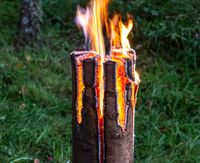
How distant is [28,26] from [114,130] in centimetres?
318

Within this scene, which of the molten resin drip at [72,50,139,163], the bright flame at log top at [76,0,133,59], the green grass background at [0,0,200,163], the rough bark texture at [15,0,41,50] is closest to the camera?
the molten resin drip at [72,50,139,163]

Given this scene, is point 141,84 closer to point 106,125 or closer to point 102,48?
point 102,48

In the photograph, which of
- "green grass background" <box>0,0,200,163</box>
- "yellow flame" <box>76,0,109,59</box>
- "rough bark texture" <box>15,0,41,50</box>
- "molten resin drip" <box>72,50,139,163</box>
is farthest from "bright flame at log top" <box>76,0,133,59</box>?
"rough bark texture" <box>15,0,41,50</box>

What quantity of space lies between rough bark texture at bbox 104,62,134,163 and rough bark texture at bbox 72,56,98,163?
55 millimetres

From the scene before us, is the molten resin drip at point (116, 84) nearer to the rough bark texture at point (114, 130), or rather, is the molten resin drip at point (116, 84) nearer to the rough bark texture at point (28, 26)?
the rough bark texture at point (114, 130)

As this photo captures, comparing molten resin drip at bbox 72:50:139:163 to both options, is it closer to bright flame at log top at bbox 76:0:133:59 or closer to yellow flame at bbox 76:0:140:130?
yellow flame at bbox 76:0:140:130

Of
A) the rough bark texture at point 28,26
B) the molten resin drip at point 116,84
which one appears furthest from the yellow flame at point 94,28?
the rough bark texture at point 28,26

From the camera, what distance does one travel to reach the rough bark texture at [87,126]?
2135mm

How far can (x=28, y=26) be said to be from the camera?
5172 mm

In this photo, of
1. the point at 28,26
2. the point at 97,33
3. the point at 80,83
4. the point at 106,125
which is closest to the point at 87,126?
the point at 106,125

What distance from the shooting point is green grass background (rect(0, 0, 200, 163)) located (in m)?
3.65

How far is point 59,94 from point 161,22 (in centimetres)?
149

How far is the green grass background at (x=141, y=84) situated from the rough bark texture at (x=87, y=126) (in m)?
1.19

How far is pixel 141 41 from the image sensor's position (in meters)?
5.29
